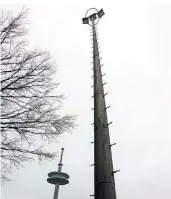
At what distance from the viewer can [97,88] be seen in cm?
688

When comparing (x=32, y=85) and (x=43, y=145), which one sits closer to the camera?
(x=43, y=145)

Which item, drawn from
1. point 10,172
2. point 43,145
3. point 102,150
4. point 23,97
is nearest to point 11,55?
point 23,97

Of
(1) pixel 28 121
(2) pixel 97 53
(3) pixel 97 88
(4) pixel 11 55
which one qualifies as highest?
(2) pixel 97 53

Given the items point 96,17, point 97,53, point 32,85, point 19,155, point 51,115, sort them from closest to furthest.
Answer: point 19,155, point 51,115, point 32,85, point 97,53, point 96,17

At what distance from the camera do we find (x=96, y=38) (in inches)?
390

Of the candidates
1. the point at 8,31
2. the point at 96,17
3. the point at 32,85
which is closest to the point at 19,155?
the point at 32,85

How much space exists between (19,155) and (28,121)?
0.95 metres

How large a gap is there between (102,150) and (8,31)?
5337 mm

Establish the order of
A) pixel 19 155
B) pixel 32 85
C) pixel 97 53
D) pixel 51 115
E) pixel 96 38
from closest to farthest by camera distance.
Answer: pixel 19 155
pixel 51 115
pixel 32 85
pixel 97 53
pixel 96 38

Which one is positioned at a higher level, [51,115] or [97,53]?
[97,53]

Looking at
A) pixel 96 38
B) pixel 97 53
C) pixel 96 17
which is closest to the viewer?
pixel 97 53

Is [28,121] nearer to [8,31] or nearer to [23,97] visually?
[23,97]

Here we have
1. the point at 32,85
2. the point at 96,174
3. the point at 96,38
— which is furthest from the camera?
the point at 96,38

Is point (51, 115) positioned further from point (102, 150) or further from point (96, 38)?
point (96, 38)
